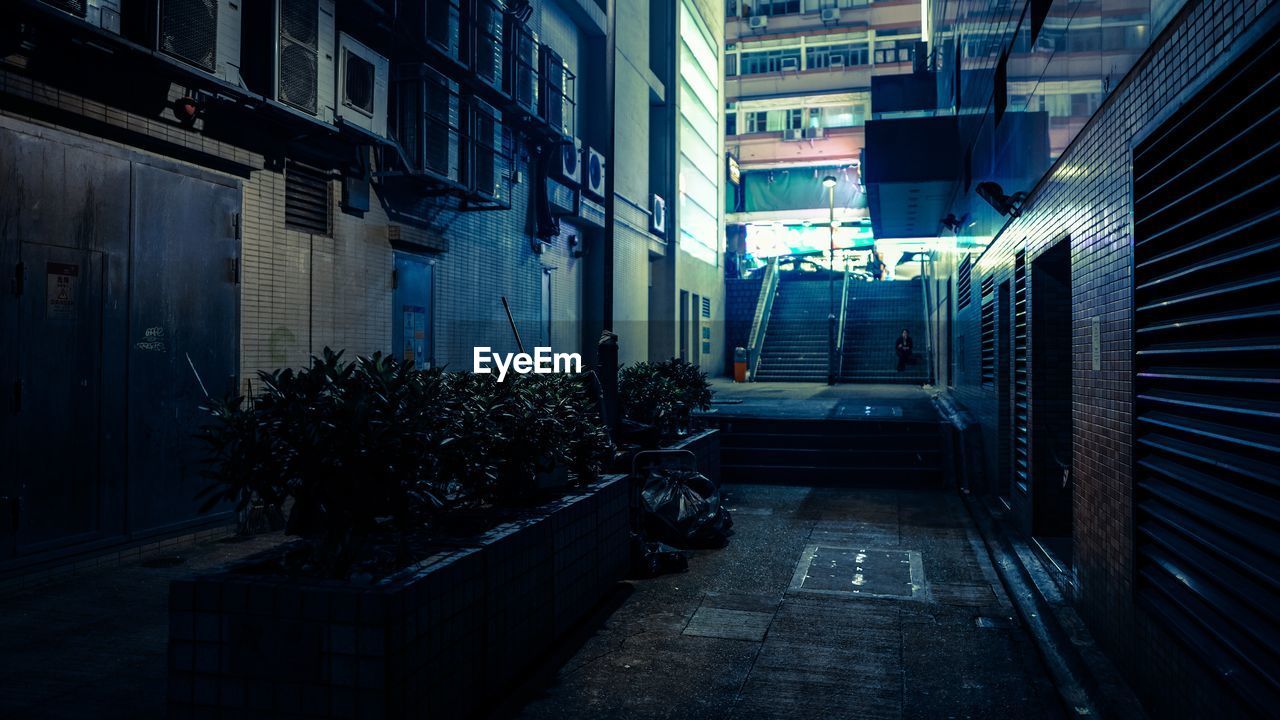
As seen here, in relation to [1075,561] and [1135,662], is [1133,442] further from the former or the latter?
[1075,561]

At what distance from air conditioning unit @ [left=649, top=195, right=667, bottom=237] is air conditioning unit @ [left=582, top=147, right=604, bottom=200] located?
158 inches

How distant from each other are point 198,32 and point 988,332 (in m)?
9.66

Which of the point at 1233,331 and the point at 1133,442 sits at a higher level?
the point at 1233,331

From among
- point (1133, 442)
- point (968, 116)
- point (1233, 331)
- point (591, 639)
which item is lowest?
point (591, 639)

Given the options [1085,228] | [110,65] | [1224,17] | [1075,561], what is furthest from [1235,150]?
[110,65]

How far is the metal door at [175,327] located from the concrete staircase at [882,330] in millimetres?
21091

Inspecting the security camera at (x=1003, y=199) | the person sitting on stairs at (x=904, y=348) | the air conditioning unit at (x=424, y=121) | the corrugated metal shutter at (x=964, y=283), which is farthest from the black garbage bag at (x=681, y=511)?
the person sitting on stairs at (x=904, y=348)

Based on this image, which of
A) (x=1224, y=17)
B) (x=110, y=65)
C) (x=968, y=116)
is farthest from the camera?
(x=968, y=116)

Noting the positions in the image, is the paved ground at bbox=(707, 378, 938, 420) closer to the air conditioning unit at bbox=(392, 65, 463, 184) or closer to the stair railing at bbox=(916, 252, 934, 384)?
the stair railing at bbox=(916, 252, 934, 384)

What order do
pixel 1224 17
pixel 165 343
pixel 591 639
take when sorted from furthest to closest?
pixel 165 343
pixel 591 639
pixel 1224 17

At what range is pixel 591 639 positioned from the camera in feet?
17.2

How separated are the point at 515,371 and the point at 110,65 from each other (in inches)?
172

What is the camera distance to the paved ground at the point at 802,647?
14.0 ft

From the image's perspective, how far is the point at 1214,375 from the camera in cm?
350
